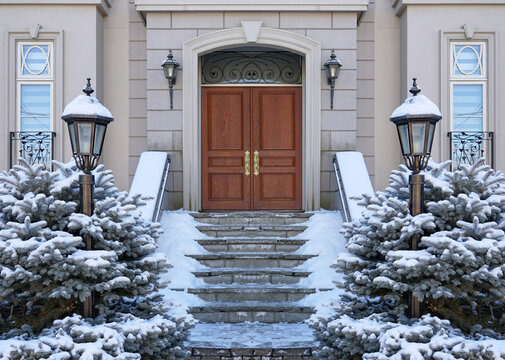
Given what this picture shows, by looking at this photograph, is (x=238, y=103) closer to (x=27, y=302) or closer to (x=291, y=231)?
(x=291, y=231)

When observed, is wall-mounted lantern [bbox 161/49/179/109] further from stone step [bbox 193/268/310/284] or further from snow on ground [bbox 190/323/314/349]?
snow on ground [bbox 190/323/314/349]

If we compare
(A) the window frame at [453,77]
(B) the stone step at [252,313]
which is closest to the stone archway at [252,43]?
(A) the window frame at [453,77]

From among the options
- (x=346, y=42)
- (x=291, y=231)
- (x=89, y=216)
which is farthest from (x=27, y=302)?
(x=346, y=42)

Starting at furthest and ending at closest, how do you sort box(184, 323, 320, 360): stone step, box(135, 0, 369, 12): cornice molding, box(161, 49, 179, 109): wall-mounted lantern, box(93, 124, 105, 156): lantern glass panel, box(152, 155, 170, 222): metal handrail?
box(135, 0, 369, 12): cornice molding
box(161, 49, 179, 109): wall-mounted lantern
box(152, 155, 170, 222): metal handrail
box(184, 323, 320, 360): stone step
box(93, 124, 105, 156): lantern glass panel

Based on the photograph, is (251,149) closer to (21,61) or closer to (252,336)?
(21,61)

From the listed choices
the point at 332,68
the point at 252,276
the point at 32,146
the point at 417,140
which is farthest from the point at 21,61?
the point at 417,140

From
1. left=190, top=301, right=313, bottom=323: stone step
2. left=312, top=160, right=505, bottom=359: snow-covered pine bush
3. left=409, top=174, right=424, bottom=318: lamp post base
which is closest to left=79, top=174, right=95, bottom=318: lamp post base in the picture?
left=312, top=160, right=505, bottom=359: snow-covered pine bush

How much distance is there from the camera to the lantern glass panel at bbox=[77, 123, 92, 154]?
4.71 metres

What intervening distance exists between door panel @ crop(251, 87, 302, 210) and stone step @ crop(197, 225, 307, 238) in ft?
6.22

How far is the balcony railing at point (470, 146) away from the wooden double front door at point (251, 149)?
96.7 inches

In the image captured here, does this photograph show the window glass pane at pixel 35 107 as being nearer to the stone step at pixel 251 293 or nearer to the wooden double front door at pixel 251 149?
the wooden double front door at pixel 251 149

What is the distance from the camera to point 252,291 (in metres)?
6.70

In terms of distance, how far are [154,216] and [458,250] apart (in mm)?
4437

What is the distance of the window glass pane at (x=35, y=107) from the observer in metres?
9.47
